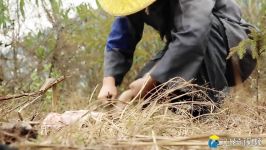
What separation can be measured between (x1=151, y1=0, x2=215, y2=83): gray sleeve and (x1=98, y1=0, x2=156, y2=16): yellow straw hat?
0.60 ft

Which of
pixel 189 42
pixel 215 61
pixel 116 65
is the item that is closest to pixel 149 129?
pixel 189 42

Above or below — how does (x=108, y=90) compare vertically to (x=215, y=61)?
below

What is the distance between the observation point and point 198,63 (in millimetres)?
1830

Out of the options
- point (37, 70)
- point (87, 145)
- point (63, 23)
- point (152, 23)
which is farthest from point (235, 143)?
point (63, 23)

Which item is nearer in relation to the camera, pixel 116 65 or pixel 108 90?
pixel 108 90

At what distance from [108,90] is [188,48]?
1.57ft

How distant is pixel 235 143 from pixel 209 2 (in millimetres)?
1156

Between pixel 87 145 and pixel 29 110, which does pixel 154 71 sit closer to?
pixel 29 110

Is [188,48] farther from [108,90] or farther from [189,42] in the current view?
[108,90]

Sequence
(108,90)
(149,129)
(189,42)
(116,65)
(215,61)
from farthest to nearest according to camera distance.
Answer: (116,65), (108,90), (215,61), (189,42), (149,129)

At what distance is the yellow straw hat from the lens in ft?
6.22

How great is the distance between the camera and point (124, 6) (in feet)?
6.51

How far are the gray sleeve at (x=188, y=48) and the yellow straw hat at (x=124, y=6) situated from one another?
0.18 m

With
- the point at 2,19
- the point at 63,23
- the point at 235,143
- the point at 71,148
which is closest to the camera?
the point at 71,148
